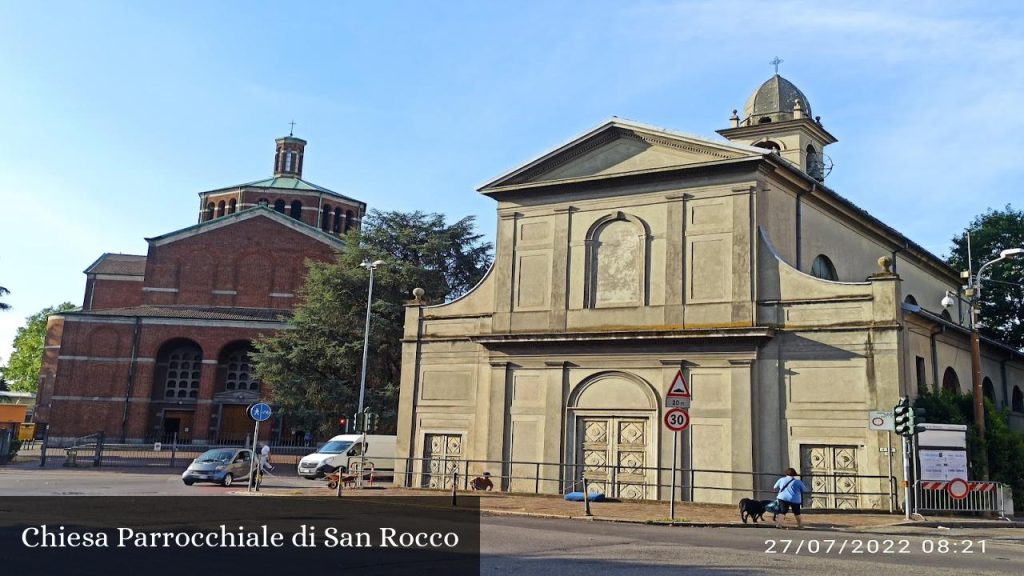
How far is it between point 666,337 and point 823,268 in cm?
740

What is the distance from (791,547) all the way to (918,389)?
42.0 ft

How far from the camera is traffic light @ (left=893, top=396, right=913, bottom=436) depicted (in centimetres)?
2023

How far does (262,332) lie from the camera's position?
5950cm

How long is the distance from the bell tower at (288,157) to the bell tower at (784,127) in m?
51.3

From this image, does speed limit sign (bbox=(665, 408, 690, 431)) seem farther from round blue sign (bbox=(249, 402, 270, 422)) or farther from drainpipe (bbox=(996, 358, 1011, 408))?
drainpipe (bbox=(996, 358, 1011, 408))

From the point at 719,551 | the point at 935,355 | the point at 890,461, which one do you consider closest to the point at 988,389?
the point at 935,355

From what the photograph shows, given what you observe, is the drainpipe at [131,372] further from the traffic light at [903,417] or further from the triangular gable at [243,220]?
the traffic light at [903,417]

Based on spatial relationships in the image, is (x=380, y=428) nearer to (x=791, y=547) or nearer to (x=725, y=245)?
(x=725, y=245)

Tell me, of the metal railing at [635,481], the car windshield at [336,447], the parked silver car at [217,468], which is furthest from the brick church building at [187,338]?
the metal railing at [635,481]

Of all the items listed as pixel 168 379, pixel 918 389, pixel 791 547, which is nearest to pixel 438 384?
pixel 918 389

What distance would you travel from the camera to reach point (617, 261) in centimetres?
2764

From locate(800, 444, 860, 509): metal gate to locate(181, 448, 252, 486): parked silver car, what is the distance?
60.0 feet

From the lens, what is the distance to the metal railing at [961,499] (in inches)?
859

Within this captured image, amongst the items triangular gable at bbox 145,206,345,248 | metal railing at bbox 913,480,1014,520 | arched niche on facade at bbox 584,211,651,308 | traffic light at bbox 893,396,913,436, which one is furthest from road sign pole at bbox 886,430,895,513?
triangular gable at bbox 145,206,345,248
